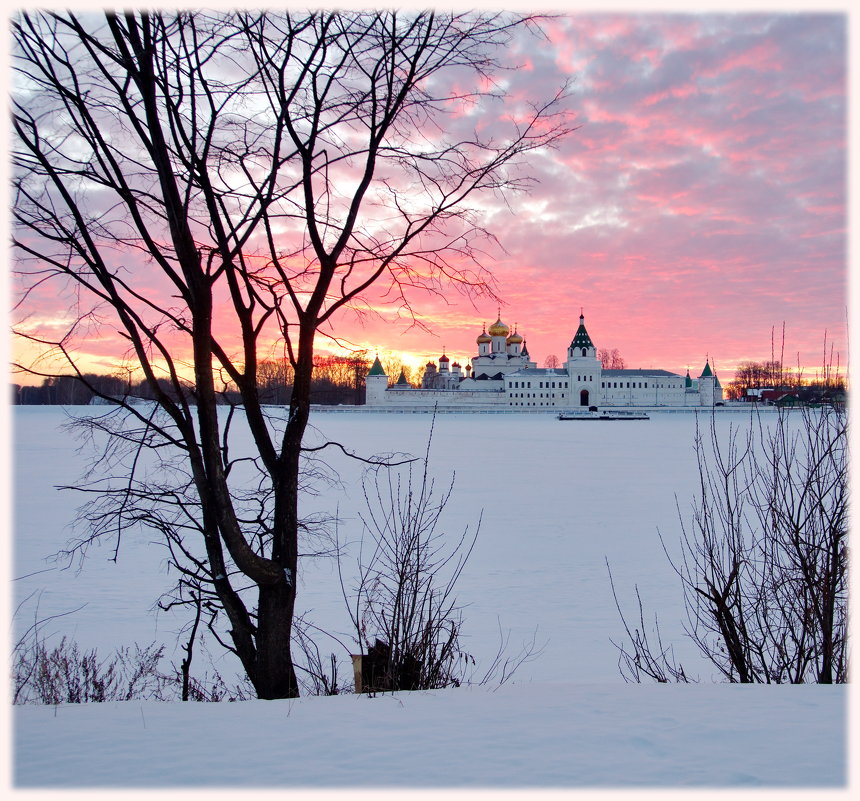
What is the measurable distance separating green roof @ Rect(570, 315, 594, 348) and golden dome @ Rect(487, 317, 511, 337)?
8529 millimetres

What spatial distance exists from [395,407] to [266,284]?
3014 inches

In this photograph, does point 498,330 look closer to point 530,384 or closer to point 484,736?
point 530,384

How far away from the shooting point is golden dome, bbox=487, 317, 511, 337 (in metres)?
88.7

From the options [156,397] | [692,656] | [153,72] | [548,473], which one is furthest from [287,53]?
[548,473]

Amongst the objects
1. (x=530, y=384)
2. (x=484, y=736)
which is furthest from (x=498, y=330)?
(x=484, y=736)

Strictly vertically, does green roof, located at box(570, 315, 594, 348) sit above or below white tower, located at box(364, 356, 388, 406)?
above

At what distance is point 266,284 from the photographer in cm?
433

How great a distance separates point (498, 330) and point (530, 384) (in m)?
9.74

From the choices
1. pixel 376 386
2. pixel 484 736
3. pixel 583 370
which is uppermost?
pixel 583 370

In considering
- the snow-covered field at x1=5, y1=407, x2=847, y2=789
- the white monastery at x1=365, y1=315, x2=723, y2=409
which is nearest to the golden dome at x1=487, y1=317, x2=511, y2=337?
the white monastery at x1=365, y1=315, x2=723, y2=409

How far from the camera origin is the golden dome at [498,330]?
88688mm

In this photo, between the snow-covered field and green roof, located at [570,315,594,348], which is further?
green roof, located at [570,315,594,348]

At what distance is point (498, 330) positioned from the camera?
89125 mm

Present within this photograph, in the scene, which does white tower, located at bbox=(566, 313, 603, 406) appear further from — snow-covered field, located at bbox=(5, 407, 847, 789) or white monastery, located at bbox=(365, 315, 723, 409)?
snow-covered field, located at bbox=(5, 407, 847, 789)
